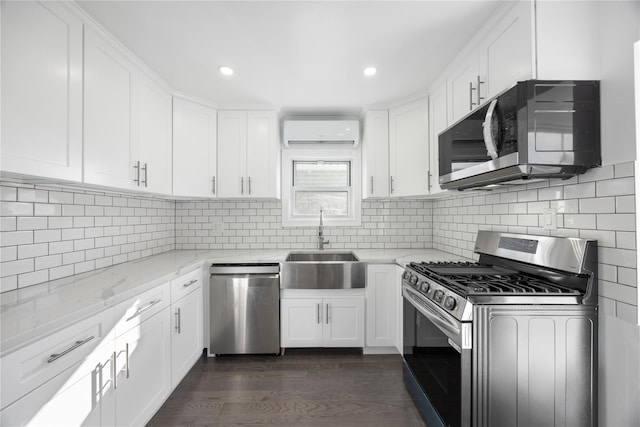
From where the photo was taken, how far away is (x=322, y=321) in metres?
2.60

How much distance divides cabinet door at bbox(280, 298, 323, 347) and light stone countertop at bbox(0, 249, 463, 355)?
87cm

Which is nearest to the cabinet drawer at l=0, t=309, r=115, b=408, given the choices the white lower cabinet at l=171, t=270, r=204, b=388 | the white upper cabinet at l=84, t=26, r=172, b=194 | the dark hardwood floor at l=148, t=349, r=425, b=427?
the white lower cabinet at l=171, t=270, r=204, b=388

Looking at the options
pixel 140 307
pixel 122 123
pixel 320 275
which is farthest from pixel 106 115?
pixel 320 275

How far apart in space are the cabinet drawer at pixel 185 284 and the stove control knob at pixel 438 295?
5.77 feet

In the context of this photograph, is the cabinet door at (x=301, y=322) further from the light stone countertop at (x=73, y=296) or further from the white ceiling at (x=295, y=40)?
the white ceiling at (x=295, y=40)

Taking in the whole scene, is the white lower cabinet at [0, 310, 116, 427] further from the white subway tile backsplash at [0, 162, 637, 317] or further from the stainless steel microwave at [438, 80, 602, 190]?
the stainless steel microwave at [438, 80, 602, 190]

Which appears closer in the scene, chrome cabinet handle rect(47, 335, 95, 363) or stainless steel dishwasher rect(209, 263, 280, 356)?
chrome cabinet handle rect(47, 335, 95, 363)

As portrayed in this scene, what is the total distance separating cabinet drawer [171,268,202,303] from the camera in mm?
2020

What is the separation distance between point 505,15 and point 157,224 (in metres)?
3.22

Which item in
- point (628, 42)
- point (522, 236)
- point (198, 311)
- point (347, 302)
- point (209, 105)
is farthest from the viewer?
point (209, 105)

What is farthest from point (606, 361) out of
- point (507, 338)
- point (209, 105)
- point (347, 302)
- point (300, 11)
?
point (209, 105)

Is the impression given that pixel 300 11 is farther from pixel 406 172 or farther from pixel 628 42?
pixel 406 172

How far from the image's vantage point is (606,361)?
1.24 m

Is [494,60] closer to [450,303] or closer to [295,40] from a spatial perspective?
[295,40]
